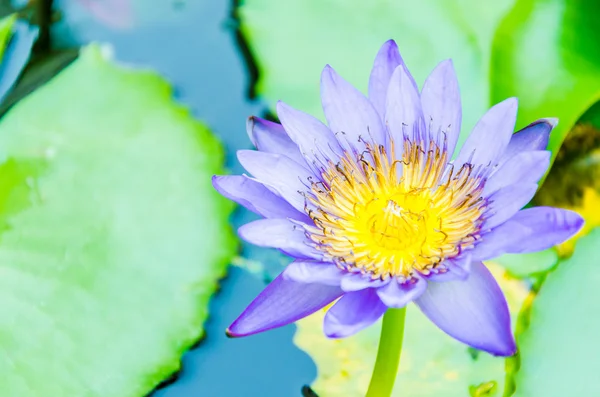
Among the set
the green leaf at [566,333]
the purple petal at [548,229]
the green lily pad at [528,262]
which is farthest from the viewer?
the green lily pad at [528,262]

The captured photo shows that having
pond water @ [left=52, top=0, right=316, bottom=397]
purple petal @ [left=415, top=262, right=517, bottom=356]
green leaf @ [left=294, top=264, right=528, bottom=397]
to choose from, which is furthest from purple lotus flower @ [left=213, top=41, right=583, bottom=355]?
pond water @ [left=52, top=0, right=316, bottom=397]

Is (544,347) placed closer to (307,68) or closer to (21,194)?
(307,68)

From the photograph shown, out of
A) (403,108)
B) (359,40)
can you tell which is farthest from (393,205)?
(359,40)

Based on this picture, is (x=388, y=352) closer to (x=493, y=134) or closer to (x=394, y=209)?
(x=394, y=209)

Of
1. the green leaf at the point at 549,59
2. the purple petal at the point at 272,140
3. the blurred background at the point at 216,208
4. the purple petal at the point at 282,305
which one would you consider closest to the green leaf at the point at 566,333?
the blurred background at the point at 216,208

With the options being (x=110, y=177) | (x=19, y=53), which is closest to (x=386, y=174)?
(x=110, y=177)

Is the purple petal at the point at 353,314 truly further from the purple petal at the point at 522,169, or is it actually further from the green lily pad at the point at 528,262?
the green lily pad at the point at 528,262
